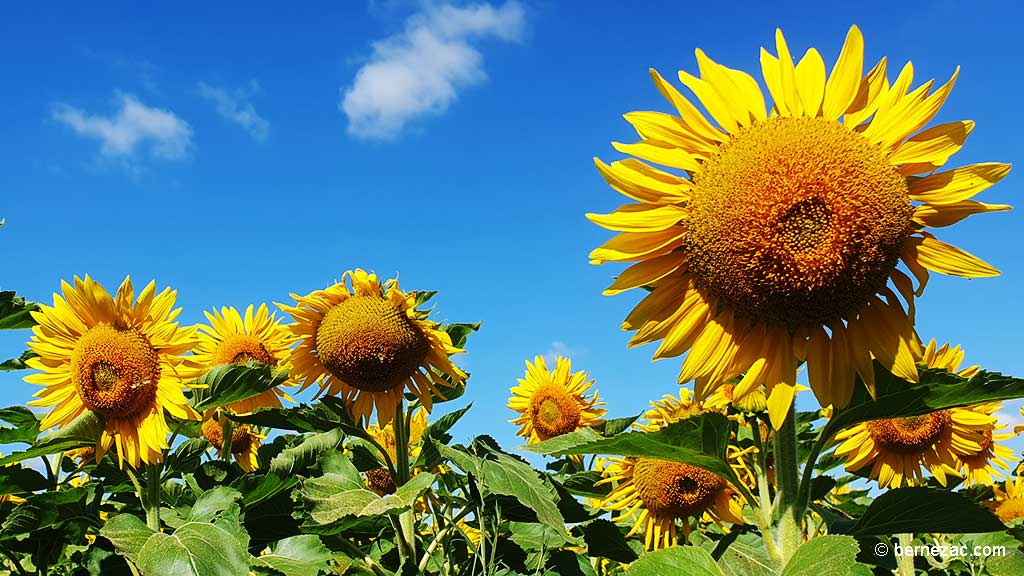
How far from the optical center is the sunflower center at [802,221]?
2627 millimetres

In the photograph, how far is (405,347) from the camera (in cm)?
477

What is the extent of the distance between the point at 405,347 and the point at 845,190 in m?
2.81

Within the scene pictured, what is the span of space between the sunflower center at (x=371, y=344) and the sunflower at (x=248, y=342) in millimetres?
1485

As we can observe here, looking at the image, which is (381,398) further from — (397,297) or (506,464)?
(506,464)

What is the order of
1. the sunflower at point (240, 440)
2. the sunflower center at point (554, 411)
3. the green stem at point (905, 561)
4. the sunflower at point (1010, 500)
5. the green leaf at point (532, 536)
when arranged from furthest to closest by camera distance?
the sunflower center at point (554, 411)
the sunflower at point (1010, 500)
the sunflower at point (240, 440)
the green stem at point (905, 561)
the green leaf at point (532, 536)

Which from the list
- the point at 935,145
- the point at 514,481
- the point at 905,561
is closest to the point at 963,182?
the point at 935,145

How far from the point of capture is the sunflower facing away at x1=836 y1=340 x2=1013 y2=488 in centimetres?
509

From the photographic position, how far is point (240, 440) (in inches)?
282

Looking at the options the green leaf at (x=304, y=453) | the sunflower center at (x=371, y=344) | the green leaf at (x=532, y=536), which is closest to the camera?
the green leaf at (x=532, y=536)

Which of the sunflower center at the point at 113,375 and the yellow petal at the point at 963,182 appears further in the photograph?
the sunflower center at the point at 113,375

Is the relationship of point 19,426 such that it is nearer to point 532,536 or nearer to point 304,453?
point 304,453

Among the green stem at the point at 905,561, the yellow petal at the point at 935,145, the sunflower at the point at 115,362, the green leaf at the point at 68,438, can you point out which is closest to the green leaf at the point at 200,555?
the sunflower at the point at 115,362

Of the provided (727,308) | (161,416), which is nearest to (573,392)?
(161,416)

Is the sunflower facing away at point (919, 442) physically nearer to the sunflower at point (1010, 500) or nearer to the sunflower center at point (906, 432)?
the sunflower center at point (906, 432)
